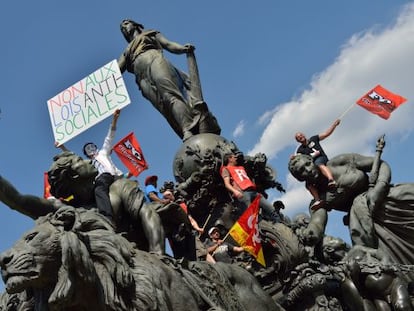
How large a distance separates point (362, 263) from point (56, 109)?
15.2 ft

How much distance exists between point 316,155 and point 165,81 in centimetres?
260

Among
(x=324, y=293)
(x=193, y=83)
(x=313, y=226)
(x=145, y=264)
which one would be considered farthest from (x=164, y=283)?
(x=193, y=83)

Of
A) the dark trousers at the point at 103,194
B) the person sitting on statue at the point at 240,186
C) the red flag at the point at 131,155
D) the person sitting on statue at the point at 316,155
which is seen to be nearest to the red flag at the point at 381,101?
the person sitting on statue at the point at 316,155

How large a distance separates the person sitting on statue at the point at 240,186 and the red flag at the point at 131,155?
3.41 metres

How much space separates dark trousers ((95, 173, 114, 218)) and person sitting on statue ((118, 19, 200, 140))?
11.7 ft

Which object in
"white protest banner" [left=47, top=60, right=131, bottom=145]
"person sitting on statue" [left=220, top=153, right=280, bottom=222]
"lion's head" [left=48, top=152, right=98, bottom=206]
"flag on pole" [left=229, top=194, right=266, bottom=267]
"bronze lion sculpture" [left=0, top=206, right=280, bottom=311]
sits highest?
"white protest banner" [left=47, top=60, right=131, bottom=145]

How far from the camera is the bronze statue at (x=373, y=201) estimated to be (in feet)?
28.2

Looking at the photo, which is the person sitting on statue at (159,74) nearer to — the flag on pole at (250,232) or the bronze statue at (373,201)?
the bronze statue at (373,201)

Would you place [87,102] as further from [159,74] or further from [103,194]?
[103,194]

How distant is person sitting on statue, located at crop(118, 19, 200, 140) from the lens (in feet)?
34.3

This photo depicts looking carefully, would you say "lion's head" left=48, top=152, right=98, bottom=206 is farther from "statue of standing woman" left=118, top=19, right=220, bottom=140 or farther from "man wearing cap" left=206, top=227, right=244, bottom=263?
"statue of standing woman" left=118, top=19, right=220, bottom=140

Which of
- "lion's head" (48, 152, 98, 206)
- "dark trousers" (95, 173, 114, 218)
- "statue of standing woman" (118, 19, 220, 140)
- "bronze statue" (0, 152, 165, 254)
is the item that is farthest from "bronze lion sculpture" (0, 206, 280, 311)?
"statue of standing woman" (118, 19, 220, 140)

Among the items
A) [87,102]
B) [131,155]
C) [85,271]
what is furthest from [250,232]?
[131,155]

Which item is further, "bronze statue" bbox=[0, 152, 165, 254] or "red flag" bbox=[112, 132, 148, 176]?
"red flag" bbox=[112, 132, 148, 176]
